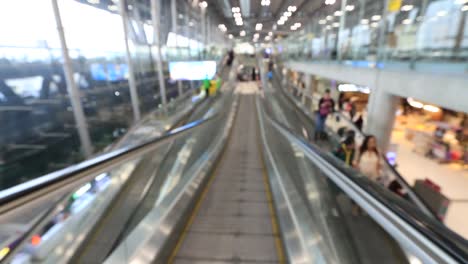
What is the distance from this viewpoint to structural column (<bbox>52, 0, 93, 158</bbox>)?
5.89 m

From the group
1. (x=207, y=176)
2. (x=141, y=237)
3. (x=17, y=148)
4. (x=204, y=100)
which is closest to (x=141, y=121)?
(x=17, y=148)

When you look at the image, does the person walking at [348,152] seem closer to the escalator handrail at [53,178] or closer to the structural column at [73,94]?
the escalator handrail at [53,178]

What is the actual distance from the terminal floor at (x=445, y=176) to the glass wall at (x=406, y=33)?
4.48 metres

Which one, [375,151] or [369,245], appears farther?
[375,151]

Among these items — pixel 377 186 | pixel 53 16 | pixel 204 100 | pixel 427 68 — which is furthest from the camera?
pixel 204 100

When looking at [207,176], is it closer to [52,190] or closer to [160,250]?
[160,250]

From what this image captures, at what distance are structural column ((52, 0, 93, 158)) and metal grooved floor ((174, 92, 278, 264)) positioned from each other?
4.10 metres

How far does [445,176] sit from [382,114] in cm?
526

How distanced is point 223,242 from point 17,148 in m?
5.99

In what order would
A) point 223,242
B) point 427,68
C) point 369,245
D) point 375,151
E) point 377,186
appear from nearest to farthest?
point 377,186 → point 369,245 → point 223,242 → point 375,151 → point 427,68

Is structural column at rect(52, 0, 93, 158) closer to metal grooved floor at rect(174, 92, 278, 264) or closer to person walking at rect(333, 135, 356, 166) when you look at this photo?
metal grooved floor at rect(174, 92, 278, 264)

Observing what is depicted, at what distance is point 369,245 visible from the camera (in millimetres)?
1616

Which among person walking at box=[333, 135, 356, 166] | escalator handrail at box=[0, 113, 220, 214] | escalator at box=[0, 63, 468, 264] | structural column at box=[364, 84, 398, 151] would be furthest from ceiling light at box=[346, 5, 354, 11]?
escalator handrail at box=[0, 113, 220, 214]

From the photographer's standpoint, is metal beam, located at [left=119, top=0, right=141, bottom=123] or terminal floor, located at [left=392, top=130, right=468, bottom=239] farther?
metal beam, located at [left=119, top=0, right=141, bottom=123]
